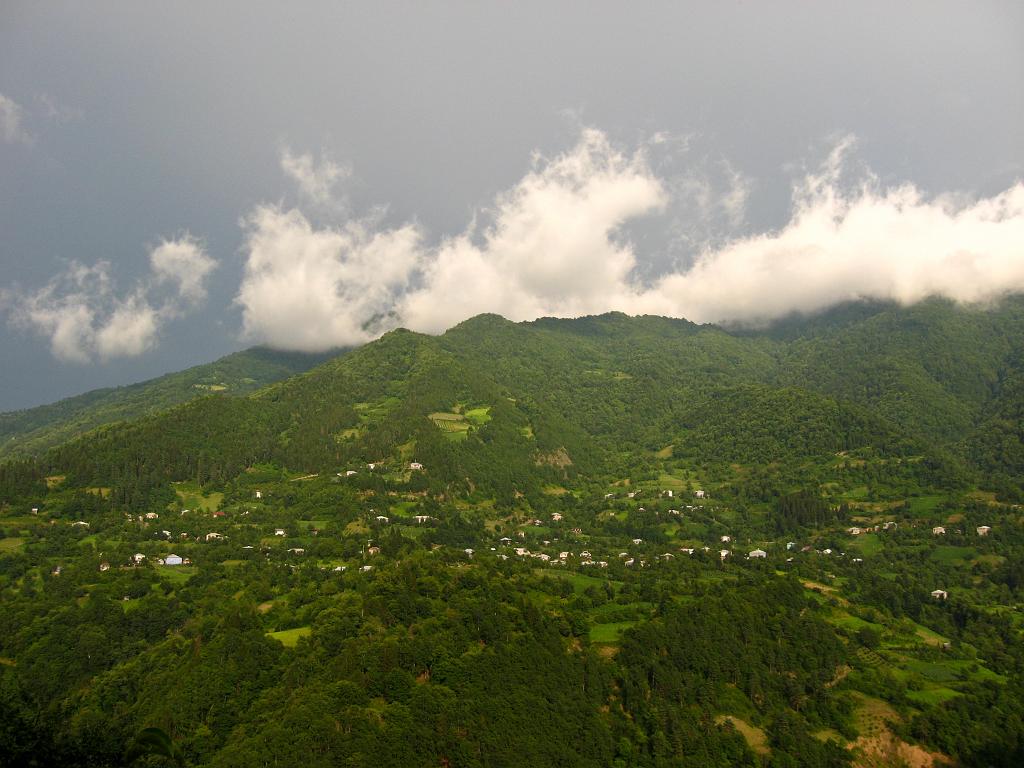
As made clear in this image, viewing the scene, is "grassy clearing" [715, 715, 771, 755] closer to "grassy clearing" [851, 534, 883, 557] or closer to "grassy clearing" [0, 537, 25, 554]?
"grassy clearing" [851, 534, 883, 557]

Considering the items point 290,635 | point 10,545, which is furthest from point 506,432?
point 290,635

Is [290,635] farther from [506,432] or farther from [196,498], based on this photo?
[506,432]

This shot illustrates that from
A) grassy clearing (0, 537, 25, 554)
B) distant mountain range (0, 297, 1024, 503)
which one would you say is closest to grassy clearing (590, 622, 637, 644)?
distant mountain range (0, 297, 1024, 503)

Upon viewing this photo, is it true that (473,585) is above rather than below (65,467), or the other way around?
below

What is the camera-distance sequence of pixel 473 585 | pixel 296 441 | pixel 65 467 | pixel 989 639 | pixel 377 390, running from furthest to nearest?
pixel 377 390, pixel 296 441, pixel 65 467, pixel 989 639, pixel 473 585

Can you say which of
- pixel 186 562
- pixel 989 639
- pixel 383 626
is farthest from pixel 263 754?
pixel 989 639

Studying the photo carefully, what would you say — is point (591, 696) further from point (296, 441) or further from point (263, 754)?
point (296, 441)
